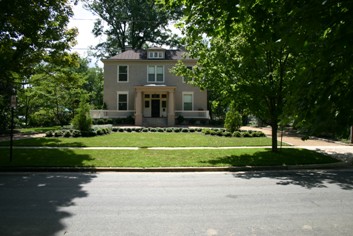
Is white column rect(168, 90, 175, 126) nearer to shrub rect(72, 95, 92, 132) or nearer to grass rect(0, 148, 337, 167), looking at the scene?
shrub rect(72, 95, 92, 132)

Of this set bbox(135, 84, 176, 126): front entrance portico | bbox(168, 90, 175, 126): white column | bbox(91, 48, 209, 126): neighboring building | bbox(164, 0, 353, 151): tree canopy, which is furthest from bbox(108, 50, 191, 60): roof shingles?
bbox(164, 0, 353, 151): tree canopy

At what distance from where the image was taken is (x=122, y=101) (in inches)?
1453

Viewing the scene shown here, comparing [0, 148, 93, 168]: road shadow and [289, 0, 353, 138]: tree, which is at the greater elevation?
[289, 0, 353, 138]: tree

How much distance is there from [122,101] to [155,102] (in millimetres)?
3765

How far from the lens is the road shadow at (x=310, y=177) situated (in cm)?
928

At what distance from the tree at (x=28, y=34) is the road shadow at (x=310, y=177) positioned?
11.1 meters

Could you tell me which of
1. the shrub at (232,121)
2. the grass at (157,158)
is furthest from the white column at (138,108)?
the grass at (157,158)

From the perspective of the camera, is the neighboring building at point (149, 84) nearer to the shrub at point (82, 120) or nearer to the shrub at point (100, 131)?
the shrub at point (82, 120)

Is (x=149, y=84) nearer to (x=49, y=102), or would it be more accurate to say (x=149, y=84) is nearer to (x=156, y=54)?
(x=156, y=54)

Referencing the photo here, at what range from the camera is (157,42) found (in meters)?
52.8

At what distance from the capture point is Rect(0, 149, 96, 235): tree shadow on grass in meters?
5.53

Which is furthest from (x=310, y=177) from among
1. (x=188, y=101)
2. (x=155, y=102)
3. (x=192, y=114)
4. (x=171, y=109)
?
(x=155, y=102)

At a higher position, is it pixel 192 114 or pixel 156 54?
pixel 156 54

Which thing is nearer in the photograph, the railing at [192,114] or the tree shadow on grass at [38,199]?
the tree shadow on grass at [38,199]
